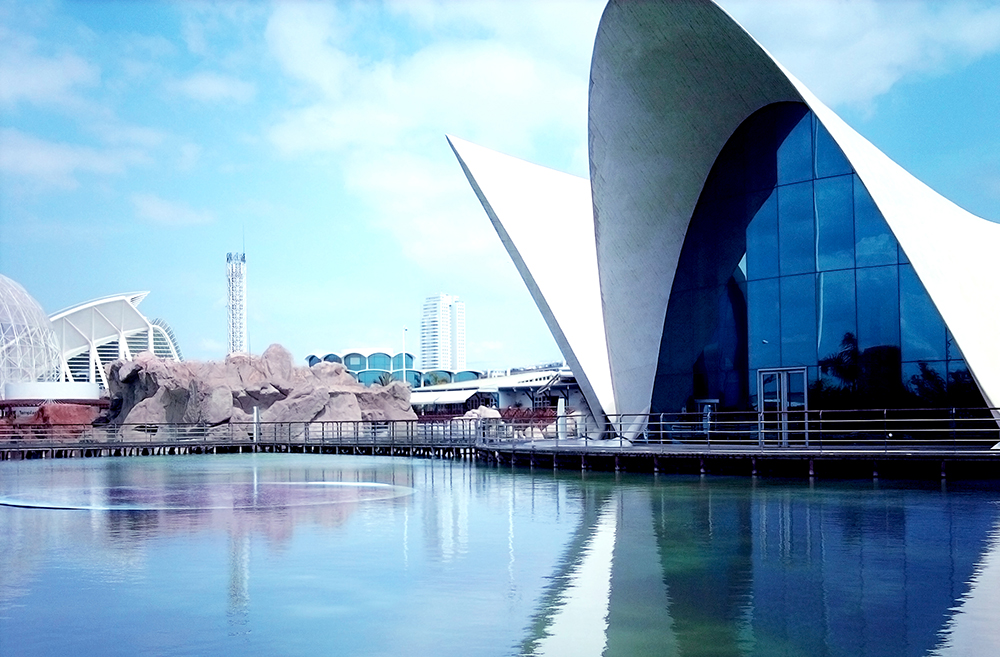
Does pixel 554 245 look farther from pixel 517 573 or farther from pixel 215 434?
pixel 215 434

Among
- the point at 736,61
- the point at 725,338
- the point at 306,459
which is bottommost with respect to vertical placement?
the point at 306,459

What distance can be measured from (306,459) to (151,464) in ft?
17.8

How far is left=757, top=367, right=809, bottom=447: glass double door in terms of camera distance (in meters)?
24.2

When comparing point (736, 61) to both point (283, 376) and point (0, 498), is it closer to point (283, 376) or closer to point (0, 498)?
point (0, 498)

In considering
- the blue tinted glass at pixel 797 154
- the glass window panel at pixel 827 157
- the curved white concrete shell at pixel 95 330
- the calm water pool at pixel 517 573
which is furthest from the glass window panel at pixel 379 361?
the calm water pool at pixel 517 573

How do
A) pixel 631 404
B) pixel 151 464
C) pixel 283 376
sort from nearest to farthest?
1. pixel 631 404
2. pixel 151 464
3. pixel 283 376

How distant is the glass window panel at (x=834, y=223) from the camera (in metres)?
23.7

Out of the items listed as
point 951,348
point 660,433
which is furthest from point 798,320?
point 660,433

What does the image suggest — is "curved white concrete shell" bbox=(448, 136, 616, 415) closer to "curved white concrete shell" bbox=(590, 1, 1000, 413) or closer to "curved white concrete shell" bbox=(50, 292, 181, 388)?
"curved white concrete shell" bbox=(590, 1, 1000, 413)

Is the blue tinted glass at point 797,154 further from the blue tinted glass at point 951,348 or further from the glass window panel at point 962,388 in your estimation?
the glass window panel at point 962,388

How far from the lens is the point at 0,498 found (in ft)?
68.1

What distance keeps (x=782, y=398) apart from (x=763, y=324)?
1.90m

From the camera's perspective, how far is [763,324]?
25.2 m

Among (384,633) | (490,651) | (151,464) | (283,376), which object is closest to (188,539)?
(384,633)
